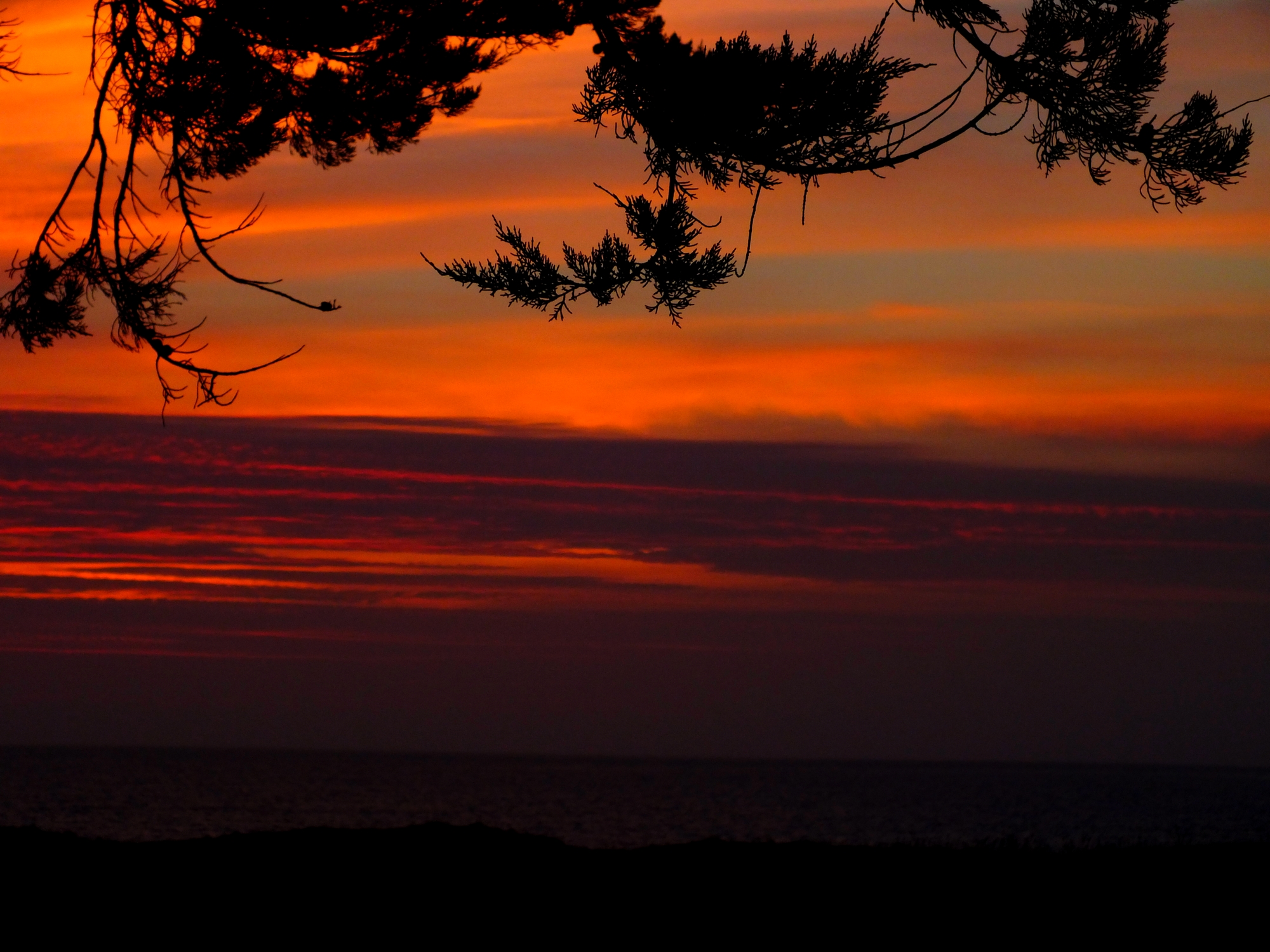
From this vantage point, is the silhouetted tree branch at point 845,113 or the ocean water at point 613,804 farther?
the ocean water at point 613,804

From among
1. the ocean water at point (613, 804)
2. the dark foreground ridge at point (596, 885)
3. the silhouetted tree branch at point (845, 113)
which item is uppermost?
the silhouetted tree branch at point (845, 113)

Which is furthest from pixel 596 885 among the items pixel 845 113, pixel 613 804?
A: pixel 613 804

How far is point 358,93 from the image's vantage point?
11.4 metres

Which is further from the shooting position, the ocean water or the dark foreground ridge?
the ocean water

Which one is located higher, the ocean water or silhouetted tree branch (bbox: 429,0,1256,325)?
silhouetted tree branch (bbox: 429,0,1256,325)

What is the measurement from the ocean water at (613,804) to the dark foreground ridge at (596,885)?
21046mm

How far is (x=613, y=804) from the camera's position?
7475cm

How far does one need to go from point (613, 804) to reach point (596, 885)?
225ft

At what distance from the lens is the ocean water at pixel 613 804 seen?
54000 mm

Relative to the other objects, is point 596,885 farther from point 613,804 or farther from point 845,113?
point 613,804

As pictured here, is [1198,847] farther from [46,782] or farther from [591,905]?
[46,782]

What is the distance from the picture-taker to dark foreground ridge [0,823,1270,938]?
7.78 metres

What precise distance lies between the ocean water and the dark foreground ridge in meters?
21.0

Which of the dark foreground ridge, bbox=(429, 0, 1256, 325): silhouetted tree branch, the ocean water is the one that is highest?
bbox=(429, 0, 1256, 325): silhouetted tree branch
